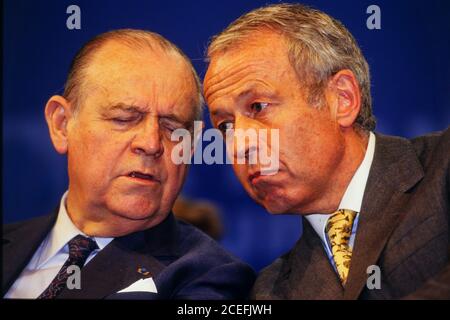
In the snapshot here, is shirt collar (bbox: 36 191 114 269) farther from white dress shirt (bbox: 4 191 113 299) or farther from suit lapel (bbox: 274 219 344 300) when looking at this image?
suit lapel (bbox: 274 219 344 300)

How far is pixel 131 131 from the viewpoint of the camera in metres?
2.67

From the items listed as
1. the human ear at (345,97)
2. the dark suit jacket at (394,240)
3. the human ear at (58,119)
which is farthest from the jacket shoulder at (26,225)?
the human ear at (345,97)

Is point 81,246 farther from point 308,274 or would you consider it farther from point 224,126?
point 308,274

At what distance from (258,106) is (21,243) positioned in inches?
44.5

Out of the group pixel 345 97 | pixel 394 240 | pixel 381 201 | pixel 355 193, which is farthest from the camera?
pixel 345 97

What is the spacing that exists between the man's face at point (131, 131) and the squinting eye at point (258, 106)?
260mm

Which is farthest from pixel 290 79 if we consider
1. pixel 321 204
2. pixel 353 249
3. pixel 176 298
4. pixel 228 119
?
pixel 176 298

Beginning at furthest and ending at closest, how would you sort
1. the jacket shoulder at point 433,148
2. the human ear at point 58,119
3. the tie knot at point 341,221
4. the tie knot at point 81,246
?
the human ear at point 58,119 < the tie knot at point 81,246 < the tie knot at point 341,221 < the jacket shoulder at point 433,148

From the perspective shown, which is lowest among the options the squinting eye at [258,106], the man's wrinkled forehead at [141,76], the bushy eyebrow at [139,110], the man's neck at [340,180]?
the man's neck at [340,180]

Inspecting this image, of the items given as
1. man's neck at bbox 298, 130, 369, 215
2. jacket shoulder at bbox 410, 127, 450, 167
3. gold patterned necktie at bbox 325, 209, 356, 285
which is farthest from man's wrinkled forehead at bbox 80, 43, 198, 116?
jacket shoulder at bbox 410, 127, 450, 167

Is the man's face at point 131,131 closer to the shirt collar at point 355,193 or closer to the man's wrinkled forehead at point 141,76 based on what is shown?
the man's wrinkled forehead at point 141,76

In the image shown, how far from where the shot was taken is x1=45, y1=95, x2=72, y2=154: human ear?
283 centimetres

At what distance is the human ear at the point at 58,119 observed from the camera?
2.83m

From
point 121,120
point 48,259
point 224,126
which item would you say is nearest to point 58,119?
point 121,120
